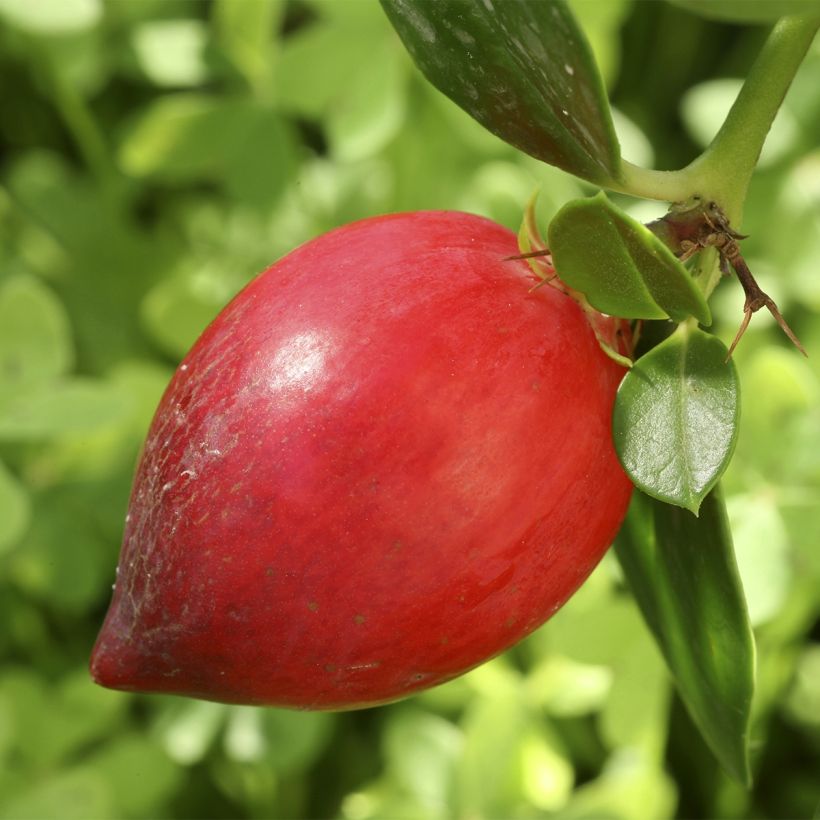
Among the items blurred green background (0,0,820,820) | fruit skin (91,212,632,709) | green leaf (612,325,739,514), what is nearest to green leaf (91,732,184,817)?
blurred green background (0,0,820,820)

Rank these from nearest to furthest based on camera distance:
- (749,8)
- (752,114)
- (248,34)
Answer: (749,8) → (752,114) → (248,34)

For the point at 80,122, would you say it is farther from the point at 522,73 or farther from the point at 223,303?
the point at 522,73

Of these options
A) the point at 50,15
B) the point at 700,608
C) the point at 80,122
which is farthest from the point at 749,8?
the point at 80,122

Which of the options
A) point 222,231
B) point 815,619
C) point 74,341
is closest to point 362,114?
point 222,231

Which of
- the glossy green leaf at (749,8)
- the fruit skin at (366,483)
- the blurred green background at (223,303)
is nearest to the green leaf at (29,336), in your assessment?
the blurred green background at (223,303)

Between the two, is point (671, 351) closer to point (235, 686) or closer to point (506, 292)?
point (506, 292)

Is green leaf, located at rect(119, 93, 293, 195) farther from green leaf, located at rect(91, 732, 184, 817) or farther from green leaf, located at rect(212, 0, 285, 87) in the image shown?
green leaf, located at rect(91, 732, 184, 817)
